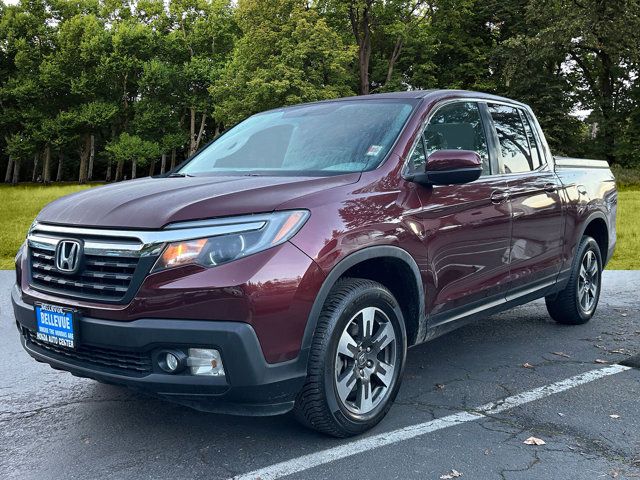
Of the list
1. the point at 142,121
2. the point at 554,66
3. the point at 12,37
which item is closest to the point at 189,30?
the point at 142,121

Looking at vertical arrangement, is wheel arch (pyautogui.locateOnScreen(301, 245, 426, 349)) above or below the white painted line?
above

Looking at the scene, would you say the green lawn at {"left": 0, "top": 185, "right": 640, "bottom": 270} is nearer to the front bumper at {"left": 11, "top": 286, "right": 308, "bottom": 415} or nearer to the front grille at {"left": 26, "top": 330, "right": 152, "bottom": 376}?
the front grille at {"left": 26, "top": 330, "right": 152, "bottom": 376}

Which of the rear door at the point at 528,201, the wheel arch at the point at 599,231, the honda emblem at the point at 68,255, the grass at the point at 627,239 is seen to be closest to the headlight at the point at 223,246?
the honda emblem at the point at 68,255

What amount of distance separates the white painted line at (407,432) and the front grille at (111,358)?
67cm

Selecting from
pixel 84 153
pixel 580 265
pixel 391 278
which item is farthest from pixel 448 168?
pixel 84 153

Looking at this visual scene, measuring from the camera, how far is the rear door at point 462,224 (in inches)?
152

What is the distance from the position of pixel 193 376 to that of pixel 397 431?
1200 mm

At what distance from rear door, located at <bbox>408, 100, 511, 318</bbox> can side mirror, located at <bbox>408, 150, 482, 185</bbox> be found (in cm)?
8

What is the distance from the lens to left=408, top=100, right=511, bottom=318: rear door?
3.85 metres

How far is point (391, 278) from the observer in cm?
376

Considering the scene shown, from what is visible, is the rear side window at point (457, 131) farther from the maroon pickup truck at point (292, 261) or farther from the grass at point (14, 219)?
the grass at point (14, 219)

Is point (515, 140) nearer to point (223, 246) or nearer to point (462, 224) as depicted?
point (462, 224)

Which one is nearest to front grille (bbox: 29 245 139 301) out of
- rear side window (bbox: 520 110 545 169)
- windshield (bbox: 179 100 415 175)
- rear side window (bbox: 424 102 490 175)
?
windshield (bbox: 179 100 415 175)

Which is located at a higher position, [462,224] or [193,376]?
[462,224]
